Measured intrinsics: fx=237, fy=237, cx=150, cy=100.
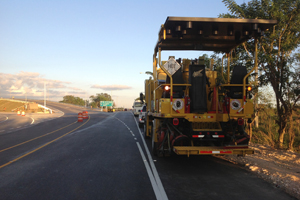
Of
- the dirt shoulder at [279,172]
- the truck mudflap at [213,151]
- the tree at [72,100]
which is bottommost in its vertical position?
the dirt shoulder at [279,172]

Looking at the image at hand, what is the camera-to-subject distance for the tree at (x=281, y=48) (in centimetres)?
1053

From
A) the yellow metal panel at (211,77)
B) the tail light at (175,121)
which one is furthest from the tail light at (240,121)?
the yellow metal panel at (211,77)

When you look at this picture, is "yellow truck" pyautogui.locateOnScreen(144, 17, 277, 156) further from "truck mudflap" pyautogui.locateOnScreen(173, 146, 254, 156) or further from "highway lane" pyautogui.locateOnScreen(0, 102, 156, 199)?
"highway lane" pyautogui.locateOnScreen(0, 102, 156, 199)

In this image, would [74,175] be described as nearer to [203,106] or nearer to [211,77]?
[203,106]

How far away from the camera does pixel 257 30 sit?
21.8 ft

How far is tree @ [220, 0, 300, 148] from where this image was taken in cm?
1053

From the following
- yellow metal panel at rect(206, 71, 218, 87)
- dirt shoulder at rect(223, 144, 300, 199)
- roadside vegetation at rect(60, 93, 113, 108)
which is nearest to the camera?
dirt shoulder at rect(223, 144, 300, 199)

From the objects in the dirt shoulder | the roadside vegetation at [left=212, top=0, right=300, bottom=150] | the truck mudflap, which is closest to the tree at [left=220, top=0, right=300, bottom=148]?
the roadside vegetation at [left=212, top=0, right=300, bottom=150]

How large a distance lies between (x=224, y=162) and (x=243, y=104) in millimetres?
2221

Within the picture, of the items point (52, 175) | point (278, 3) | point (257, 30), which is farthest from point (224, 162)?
point (278, 3)

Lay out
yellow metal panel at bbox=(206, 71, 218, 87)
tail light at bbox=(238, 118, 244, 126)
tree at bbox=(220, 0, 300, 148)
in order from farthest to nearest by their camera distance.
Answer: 1. tree at bbox=(220, 0, 300, 148)
2. yellow metal panel at bbox=(206, 71, 218, 87)
3. tail light at bbox=(238, 118, 244, 126)

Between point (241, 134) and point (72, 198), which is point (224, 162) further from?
point (72, 198)

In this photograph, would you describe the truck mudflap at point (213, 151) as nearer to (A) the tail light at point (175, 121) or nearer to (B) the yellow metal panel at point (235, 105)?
(A) the tail light at point (175, 121)

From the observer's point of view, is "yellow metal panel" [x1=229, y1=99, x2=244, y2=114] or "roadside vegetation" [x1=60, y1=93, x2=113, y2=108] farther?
"roadside vegetation" [x1=60, y1=93, x2=113, y2=108]
